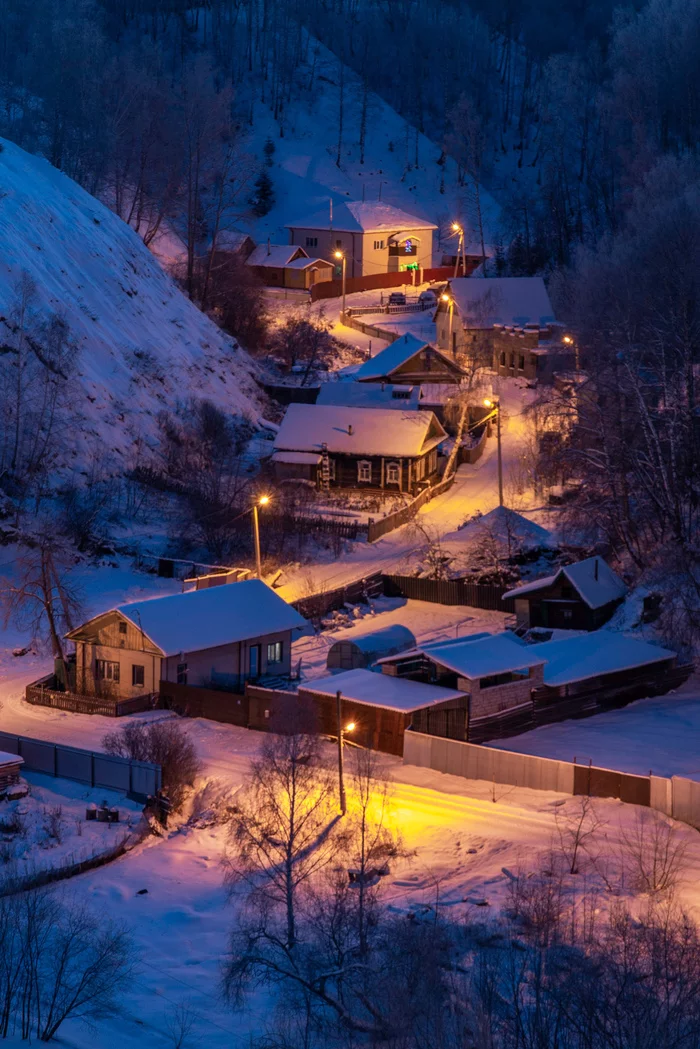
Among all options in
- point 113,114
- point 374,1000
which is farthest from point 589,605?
point 113,114

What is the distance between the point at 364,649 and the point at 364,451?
1831cm

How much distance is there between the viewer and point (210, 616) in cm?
3884

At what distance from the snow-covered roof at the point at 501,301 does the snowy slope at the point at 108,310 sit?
37.7 ft

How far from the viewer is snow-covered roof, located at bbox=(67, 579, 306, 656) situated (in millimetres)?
37750

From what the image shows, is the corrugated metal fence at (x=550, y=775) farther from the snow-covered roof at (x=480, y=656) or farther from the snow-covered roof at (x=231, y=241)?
the snow-covered roof at (x=231, y=241)

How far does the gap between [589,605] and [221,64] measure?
8023 cm

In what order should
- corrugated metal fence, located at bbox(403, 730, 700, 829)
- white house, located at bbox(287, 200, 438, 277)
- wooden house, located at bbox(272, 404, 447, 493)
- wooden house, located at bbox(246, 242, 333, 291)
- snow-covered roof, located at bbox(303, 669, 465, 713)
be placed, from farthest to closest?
white house, located at bbox(287, 200, 438, 277) < wooden house, located at bbox(246, 242, 333, 291) < wooden house, located at bbox(272, 404, 447, 493) < snow-covered roof, located at bbox(303, 669, 465, 713) < corrugated metal fence, located at bbox(403, 730, 700, 829)

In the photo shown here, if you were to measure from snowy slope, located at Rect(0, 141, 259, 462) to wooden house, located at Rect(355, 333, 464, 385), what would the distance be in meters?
5.55

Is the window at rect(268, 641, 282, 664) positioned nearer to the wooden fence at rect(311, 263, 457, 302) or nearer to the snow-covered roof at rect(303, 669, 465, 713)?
the snow-covered roof at rect(303, 669, 465, 713)

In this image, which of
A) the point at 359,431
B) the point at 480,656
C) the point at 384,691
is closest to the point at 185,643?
the point at 384,691

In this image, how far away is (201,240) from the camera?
8562 cm

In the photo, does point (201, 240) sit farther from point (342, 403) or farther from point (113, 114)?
point (342, 403)

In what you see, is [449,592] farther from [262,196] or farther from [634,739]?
[262,196]

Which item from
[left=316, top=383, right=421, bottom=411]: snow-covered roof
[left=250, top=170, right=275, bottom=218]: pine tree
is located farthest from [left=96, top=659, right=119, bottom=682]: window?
[left=250, top=170, right=275, bottom=218]: pine tree
